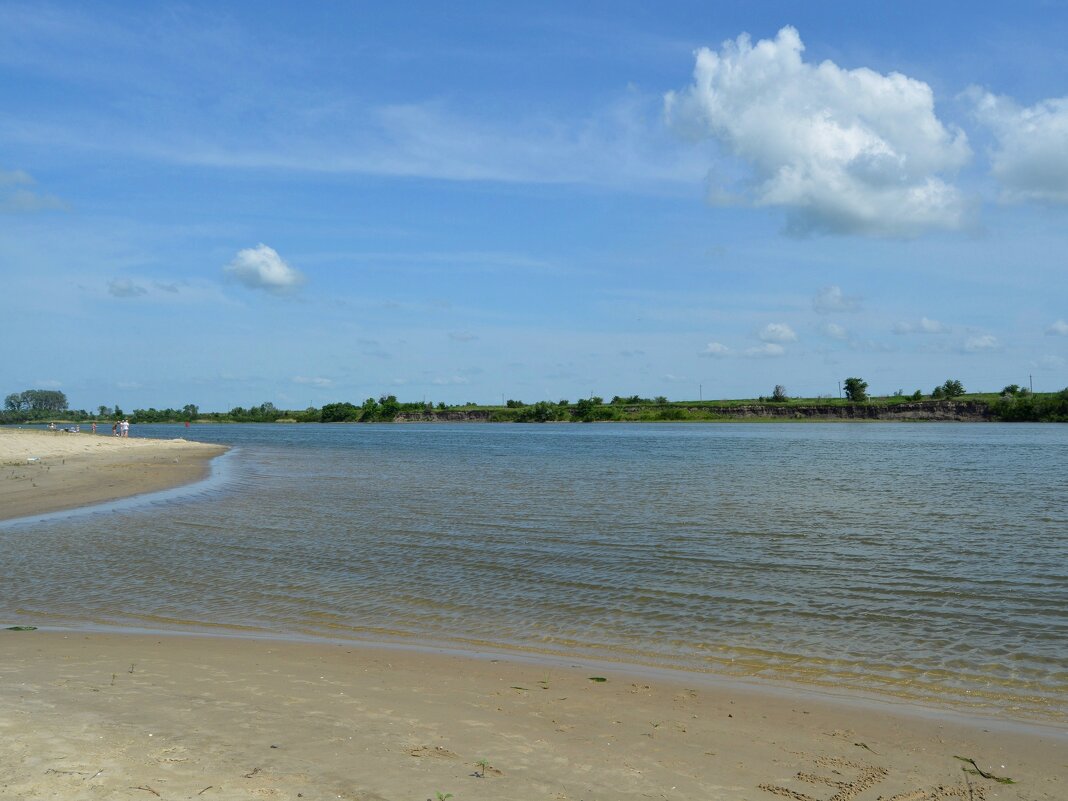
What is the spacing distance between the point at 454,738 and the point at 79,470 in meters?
35.3

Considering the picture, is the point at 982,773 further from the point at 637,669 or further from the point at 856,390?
the point at 856,390

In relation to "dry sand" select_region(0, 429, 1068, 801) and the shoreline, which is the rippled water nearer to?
the shoreline

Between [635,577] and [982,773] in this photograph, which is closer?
[982,773]

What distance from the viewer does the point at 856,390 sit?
152875mm

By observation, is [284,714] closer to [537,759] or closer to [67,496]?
[537,759]

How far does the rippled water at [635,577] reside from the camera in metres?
9.35

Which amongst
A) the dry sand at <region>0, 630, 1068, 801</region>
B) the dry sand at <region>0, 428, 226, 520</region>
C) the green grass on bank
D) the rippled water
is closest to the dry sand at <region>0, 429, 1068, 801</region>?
the dry sand at <region>0, 630, 1068, 801</region>

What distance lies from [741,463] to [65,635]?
3721 cm

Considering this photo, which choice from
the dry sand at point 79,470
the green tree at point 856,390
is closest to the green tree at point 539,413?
the green tree at point 856,390

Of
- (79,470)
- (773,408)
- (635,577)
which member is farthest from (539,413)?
(635,577)

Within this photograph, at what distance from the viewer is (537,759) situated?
5707 mm

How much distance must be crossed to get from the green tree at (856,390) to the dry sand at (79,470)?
419 ft

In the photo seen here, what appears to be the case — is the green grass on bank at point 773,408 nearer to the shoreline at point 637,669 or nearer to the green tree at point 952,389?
the green tree at point 952,389

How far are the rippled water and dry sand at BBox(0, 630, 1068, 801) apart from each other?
141cm
